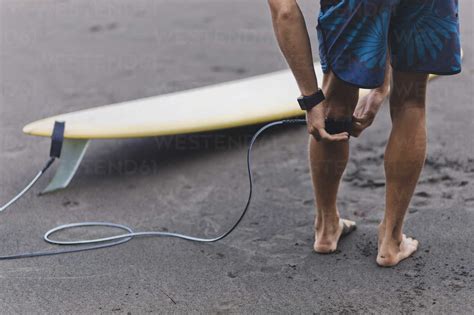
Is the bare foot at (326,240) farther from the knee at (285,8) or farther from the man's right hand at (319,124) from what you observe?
the knee at (285,8)

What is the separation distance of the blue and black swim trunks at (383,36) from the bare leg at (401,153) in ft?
0.29

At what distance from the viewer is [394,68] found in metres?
2.15

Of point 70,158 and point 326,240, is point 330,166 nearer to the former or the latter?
point 326,240

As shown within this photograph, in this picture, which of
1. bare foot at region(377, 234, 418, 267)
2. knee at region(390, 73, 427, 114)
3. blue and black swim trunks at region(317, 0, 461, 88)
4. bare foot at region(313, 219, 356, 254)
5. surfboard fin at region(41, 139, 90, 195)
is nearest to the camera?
blue and black swim trunks at region(317, 0, 461, 88)

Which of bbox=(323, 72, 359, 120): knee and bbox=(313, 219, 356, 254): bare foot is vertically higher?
bbox=(323, 72, 359, 120): knee

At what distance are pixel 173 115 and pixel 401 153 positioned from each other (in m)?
1.42

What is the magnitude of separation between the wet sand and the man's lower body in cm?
22

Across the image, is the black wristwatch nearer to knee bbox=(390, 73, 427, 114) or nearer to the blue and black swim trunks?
the blue and black swim trunks

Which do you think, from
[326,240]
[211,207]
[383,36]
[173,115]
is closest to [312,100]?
[383,36]

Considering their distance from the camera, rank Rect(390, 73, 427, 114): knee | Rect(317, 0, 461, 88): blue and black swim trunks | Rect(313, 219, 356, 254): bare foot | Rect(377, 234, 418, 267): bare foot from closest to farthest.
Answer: Rect(317, 0, 461, 88): blue and black swim trunks, Rect(390, 73, 427, 114): knee, Rect(377, 234, 418, 267): bare foot, Rect(313, 219, 356, 254): bare foot

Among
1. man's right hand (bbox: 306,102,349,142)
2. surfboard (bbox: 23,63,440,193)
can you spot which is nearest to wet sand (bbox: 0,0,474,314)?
surfboard (bbox: 23,63,440,193)

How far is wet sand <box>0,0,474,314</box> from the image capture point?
2.16 meters

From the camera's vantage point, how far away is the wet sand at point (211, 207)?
7.10 feet

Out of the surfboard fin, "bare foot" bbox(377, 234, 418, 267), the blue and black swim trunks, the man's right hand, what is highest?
the blue and black swim trunks
